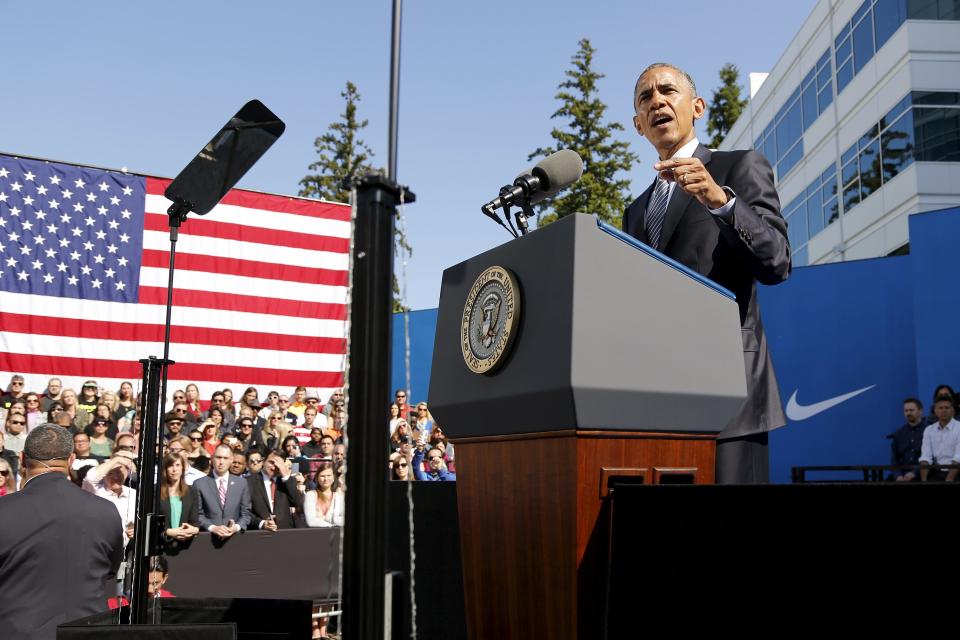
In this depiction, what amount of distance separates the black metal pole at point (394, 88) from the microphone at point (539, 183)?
0.70 metres

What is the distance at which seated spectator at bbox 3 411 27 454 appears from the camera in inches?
330

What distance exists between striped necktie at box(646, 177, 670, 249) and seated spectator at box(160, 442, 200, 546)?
5.37 m

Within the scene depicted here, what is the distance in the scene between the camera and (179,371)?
11086 mm

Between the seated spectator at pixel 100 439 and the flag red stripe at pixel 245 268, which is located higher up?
the flag red stripe at pixel 245 268

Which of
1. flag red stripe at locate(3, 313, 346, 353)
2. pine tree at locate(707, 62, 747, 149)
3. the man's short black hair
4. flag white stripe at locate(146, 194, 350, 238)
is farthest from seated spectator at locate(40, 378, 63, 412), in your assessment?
pine tree at locate(707, 62, 747, 149)

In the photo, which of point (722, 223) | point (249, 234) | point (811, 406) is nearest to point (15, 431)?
point (249, 234)

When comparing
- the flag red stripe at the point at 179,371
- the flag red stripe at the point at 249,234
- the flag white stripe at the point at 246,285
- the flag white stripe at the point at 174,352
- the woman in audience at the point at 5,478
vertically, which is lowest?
the woman in audience at the point at 5,478

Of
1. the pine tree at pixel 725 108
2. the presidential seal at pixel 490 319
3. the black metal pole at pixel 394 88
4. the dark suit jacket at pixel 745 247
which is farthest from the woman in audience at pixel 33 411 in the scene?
the pine tree at pixel 725 108

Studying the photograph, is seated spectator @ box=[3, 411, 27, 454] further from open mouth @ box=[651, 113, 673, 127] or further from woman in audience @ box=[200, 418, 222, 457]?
open mouth @ box=[651, 113, 673, 127]

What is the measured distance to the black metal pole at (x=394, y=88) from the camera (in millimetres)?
1175

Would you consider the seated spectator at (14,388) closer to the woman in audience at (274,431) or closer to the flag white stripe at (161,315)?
the flag white stripe at (161,315)

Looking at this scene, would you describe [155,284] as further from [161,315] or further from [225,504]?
[225,504]

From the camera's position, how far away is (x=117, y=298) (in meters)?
10.9

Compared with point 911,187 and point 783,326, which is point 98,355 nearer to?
point 783,326
